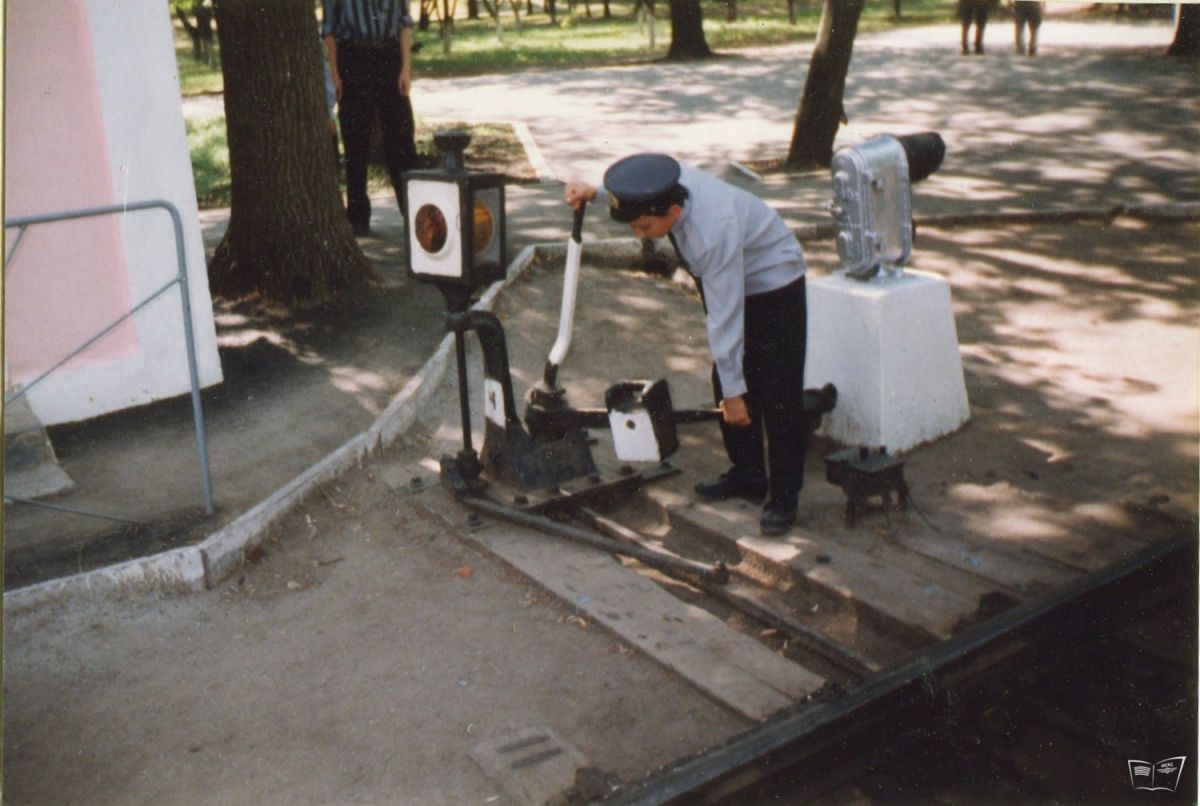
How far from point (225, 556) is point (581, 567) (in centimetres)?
142

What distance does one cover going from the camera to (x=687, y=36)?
2430 centimetres

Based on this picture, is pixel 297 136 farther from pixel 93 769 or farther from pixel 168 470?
pixel 93 769

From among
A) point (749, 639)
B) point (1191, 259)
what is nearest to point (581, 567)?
point (749, 639)

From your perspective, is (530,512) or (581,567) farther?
(530,512)

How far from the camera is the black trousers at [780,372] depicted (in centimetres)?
476

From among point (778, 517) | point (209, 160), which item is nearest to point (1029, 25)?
point (209, 160)

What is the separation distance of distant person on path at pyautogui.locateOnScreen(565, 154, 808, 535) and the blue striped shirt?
4.41 meters

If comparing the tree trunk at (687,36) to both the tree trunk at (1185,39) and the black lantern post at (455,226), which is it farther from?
the black lantern post at (455,226)

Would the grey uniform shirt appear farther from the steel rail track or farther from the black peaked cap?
the steel rail track

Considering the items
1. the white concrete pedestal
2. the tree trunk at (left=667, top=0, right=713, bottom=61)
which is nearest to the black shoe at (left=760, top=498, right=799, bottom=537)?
the white concrete pedestal

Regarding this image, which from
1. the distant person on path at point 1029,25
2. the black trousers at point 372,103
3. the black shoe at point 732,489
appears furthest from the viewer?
the distant person on path at point 1029,25

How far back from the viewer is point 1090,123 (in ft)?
44.5

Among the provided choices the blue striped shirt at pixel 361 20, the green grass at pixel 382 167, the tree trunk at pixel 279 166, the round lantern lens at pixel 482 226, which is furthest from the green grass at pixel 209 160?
the round lantern lens at pixel 482 226

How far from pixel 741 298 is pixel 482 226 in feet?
3.41
